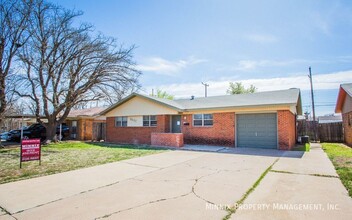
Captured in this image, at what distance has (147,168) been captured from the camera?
7.78m

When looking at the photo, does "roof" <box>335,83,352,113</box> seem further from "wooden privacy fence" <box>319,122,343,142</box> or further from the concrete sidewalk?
the concrete sidewalk

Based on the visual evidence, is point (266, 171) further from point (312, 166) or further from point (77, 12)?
point (77, 12)

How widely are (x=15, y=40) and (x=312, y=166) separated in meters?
17.7

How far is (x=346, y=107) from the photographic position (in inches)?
616

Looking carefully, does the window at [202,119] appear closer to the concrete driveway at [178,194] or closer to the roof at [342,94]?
the concrete driveway at [178,194]

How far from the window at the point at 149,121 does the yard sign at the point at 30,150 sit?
371 inches

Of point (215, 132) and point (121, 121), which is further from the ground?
point (121, 121)

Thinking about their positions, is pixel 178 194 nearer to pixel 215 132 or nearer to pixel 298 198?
pixel 298 198

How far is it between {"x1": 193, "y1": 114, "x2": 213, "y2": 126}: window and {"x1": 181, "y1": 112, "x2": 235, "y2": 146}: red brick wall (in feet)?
0.95

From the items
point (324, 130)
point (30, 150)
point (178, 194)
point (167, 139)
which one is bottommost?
point (178, 194)

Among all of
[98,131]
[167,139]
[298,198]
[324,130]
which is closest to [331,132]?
[324,130]

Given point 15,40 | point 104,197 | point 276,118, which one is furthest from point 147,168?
point 15,40

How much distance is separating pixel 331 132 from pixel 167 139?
1396 centimetres

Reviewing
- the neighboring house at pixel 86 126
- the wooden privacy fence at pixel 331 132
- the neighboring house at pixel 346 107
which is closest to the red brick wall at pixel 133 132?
the neighboring house at pixel 86 126
